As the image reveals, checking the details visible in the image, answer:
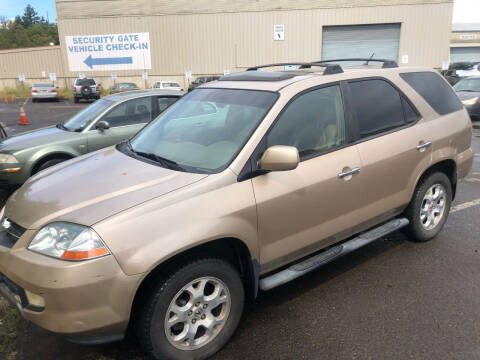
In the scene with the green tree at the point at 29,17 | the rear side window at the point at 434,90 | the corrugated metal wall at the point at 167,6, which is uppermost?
the green tree at the point at 29,17

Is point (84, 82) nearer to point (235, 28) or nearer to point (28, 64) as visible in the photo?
point (235, 28)

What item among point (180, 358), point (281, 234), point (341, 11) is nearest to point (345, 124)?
point (281, 234)

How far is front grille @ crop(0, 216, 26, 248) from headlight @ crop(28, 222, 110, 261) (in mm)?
225

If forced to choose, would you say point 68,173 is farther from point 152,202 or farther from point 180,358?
point 180,358

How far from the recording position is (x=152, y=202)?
8.07ft

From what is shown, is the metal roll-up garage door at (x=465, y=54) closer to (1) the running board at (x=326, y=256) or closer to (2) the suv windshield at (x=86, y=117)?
(2) the suv windshield at (x=86, y=117)

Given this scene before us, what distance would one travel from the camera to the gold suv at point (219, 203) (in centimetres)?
229

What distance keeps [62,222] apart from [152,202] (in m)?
0.53

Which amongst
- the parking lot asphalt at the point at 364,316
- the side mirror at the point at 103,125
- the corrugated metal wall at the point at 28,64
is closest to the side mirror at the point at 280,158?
the parking lot asphalt at the point at 364,316

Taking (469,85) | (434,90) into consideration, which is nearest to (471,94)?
(469,85)

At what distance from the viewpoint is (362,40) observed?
34.7 m

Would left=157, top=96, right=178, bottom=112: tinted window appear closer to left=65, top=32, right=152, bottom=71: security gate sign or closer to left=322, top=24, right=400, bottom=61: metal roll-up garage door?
left=322, top=24, right=400, bottom=61: metal roll-up garage door

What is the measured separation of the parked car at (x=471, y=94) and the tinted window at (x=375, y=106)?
34.7ft

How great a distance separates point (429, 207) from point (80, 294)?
11.6 feet
